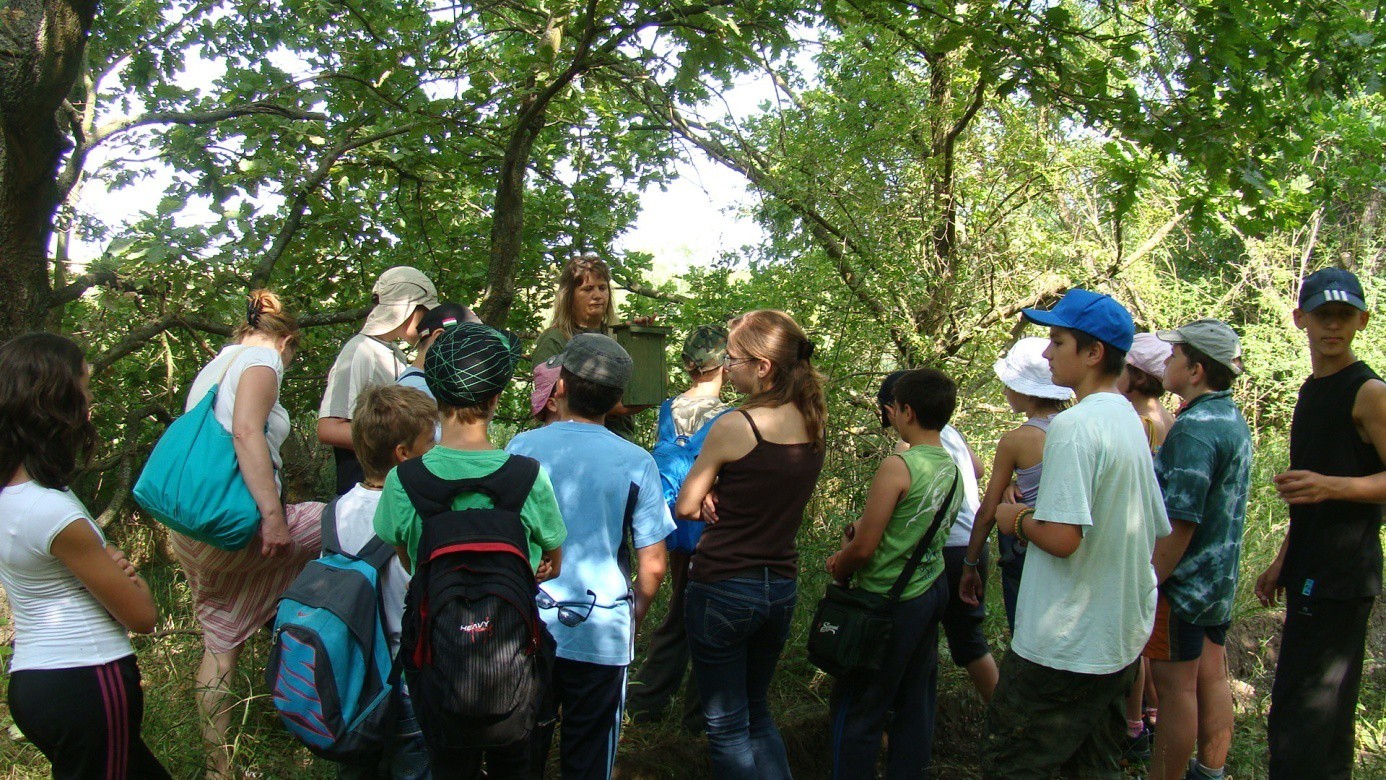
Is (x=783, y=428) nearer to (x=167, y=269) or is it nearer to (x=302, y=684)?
(x=302, y=684)

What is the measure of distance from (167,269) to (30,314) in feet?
2.14

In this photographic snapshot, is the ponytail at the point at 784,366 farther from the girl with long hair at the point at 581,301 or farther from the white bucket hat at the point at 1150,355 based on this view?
the white bucket hat at the point at 1150,355

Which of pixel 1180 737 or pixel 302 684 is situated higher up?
pixel 302 684

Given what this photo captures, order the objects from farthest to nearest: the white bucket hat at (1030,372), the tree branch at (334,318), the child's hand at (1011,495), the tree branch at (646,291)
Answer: the tree branch at (646,291) → the tree branch at (334,318) → the white bucket hat at (1030,372) → the child's hand at (1011,495)

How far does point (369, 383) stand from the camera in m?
3.82

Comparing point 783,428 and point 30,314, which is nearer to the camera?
point 783,428

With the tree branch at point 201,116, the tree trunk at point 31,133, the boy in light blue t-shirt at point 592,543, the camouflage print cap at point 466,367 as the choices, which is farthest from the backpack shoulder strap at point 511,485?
the tree branch at point 201,116

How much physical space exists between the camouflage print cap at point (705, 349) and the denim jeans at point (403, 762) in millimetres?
1898

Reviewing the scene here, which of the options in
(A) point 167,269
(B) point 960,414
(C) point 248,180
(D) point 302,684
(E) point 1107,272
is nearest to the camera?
(D) point 302,684

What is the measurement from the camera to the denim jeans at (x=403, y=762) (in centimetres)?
283

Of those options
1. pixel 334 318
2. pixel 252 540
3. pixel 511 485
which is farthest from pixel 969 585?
pixel 334 318

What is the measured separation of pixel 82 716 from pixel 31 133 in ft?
8.38

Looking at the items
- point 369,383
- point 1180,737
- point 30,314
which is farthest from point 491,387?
point 1180,737

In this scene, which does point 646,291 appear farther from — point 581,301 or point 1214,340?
point 1214,340
